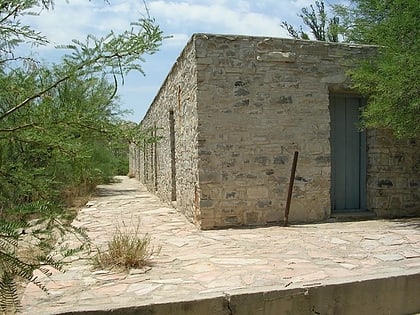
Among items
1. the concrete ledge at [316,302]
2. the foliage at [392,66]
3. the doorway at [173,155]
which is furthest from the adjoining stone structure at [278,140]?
the concrete ledge at [316,302]

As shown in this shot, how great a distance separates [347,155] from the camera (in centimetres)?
740

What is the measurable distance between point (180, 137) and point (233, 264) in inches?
165

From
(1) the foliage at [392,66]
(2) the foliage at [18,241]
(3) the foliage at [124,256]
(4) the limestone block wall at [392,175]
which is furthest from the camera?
(4) the limestone block wall at [392,175]

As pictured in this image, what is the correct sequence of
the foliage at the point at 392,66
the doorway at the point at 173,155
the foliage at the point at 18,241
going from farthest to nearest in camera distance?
the doorway at the point at 173,155 → the foliage at the point at 392,66 → the foliage at the point at 18,241

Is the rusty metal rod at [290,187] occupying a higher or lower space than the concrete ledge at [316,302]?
higher

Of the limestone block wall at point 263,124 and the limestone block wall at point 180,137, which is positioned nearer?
the limestone block wall at point 263,124

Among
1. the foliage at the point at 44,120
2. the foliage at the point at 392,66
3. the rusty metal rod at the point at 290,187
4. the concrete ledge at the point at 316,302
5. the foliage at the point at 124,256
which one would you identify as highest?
the foliage at the point at 392,66

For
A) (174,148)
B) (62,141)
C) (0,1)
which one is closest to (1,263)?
(62,141)

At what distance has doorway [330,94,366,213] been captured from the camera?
7.31 meters

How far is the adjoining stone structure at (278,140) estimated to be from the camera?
6457mm

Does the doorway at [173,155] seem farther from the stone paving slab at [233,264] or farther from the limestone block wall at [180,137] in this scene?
the stone paving slab at [233,264]

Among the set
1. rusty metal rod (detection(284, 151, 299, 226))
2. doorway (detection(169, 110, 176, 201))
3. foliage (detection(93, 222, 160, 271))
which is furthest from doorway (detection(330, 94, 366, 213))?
foliage (detection(93, 222, 160, 271))

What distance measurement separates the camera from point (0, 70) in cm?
207

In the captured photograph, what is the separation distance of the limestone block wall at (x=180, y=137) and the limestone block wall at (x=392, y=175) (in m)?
3.25
